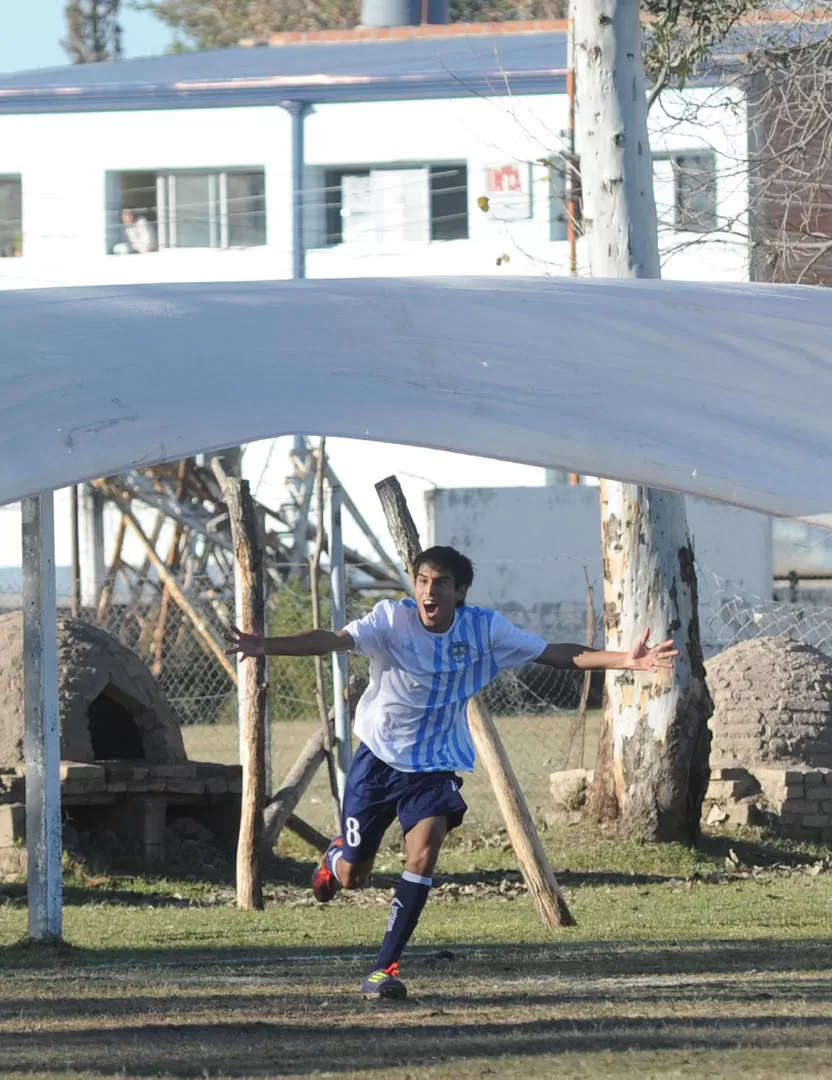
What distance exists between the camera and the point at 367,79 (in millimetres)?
27578

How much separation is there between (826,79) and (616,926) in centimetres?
995

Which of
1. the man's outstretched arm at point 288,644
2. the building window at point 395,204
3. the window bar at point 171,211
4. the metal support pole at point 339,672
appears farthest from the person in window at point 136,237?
the man's outstretched arm at point 288,644

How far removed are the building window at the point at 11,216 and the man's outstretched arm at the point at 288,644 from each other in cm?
2270

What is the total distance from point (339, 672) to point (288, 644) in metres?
4.80

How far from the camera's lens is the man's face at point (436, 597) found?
300 inches

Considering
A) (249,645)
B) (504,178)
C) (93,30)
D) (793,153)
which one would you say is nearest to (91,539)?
(504,178)

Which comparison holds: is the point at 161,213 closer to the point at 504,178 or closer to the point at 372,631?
the point at 504,178

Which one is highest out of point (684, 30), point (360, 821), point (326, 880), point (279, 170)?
point (279, 170)

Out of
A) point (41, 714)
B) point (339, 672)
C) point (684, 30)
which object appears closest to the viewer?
point (41, 714)

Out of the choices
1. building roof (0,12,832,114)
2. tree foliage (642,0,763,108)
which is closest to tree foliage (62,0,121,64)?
building roof (0,12,832,114)

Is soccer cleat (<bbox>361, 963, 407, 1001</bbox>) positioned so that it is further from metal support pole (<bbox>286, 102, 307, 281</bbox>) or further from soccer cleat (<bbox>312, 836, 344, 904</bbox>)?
metal support pole (<bbox>286, 102, 307, 281</bbox>)

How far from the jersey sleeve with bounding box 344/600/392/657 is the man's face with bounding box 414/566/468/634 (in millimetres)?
138

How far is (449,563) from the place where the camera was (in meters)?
7.62

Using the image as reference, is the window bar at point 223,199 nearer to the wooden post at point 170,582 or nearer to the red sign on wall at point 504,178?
the red sign on wall at point 504,178
